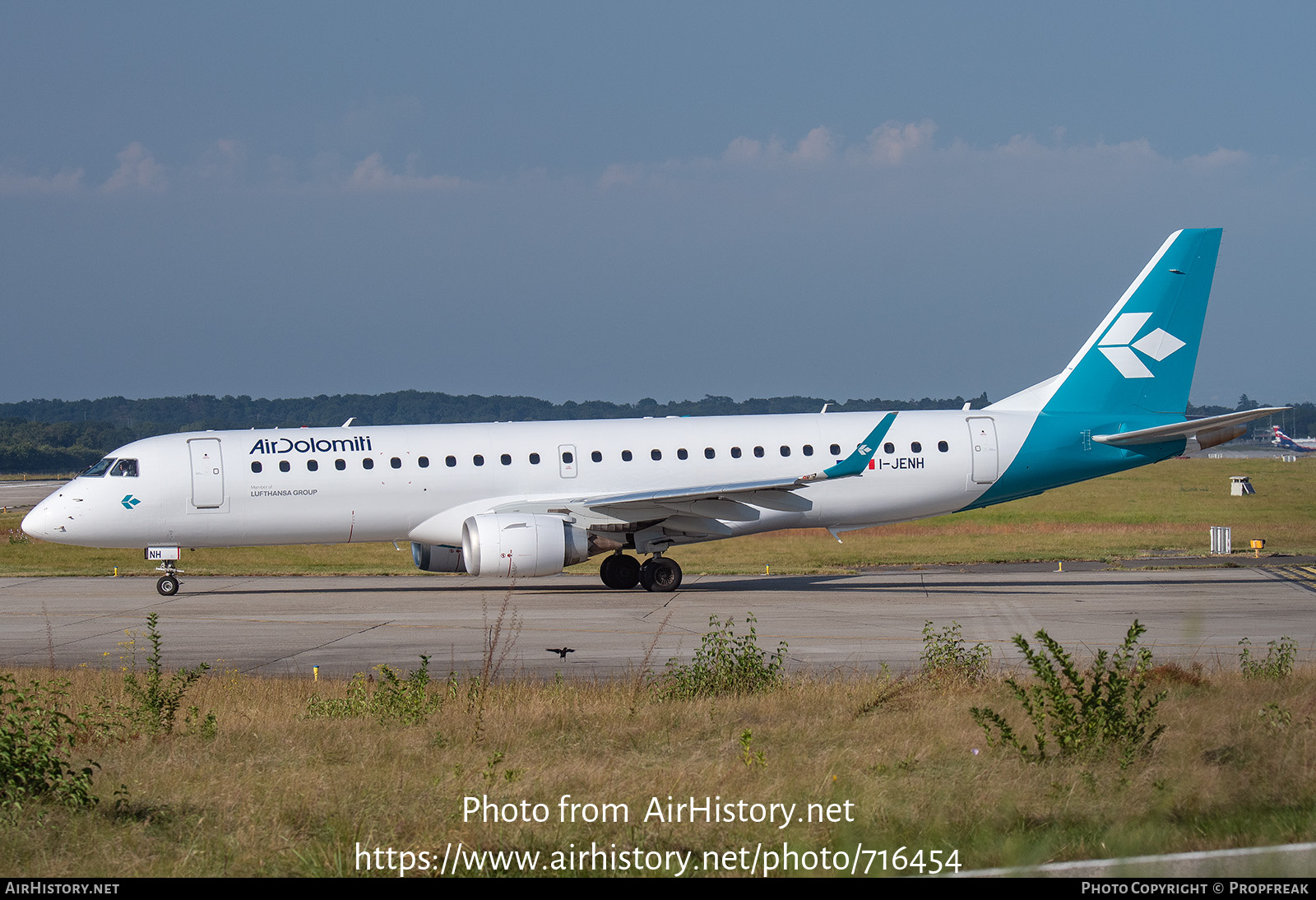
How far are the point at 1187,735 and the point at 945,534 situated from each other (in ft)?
109

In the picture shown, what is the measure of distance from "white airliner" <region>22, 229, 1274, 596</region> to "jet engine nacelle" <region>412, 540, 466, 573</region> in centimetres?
4

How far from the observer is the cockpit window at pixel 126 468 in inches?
993

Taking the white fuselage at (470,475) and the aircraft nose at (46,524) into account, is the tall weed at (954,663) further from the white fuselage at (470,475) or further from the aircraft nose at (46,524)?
the aircraft nose at (46,524)

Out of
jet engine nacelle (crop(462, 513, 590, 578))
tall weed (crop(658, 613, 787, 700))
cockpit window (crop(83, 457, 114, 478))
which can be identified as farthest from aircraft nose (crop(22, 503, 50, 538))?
tall weed (crop(658, 613, 787, 700))

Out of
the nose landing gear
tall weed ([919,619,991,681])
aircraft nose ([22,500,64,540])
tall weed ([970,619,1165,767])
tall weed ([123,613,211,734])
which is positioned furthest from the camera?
the nose landing gear

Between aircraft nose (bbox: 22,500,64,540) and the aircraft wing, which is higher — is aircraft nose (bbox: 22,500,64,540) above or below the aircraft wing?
below

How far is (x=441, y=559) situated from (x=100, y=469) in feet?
24.8

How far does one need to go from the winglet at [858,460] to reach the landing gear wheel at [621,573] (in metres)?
4.44

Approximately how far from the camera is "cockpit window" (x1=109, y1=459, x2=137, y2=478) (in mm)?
25234

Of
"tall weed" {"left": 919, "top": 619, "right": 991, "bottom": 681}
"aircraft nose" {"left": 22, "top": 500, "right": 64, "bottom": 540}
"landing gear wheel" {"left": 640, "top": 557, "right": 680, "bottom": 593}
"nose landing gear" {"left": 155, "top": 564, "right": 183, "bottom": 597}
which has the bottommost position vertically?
"tall weed" {"left": 919, "top": 619, "right": 991, "bottom": 681}

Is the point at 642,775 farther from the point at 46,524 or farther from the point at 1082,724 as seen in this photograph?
the point at 46,524

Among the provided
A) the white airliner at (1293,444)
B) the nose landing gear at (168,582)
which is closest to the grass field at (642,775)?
the nose landing gear at (168,582)

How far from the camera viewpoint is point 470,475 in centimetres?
2570

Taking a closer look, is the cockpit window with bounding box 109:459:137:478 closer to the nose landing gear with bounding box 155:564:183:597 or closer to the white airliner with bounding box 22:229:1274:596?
the white airliner with bounding box 22:229:1274:596
